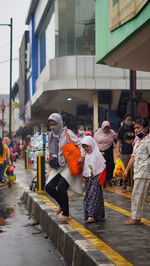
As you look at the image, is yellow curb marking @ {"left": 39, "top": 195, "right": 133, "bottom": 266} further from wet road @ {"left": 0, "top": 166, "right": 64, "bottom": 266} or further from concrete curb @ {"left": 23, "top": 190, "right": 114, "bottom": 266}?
wet road @ {"left": 0, "top": 166, "right": 64, "bottom": 266}

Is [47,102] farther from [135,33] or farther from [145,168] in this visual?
[145,168]

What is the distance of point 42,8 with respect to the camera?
110 ft

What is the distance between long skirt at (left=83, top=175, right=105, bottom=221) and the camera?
7445 millimetres

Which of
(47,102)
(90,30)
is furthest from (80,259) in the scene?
(47,102)

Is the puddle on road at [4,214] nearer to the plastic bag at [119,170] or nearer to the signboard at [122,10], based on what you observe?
the plastic bag at [119,170]

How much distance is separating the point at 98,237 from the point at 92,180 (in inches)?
57.4

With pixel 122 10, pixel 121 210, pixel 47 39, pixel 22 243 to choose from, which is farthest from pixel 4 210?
pixel 47 39

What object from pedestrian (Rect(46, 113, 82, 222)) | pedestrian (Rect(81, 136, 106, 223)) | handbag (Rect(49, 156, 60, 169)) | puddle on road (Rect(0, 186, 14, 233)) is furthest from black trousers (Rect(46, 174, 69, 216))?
puddle on road (Rect(0, 186, 14, 233))

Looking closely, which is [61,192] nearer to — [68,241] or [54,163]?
[54,163]

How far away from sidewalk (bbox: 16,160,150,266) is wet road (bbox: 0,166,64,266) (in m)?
0.14

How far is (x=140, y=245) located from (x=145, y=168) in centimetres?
144

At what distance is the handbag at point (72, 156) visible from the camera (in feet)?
24.7

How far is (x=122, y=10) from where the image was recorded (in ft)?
34.2

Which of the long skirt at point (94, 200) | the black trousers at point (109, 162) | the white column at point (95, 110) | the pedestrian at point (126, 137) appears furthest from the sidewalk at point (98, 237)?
the white column at point (95, 110)
